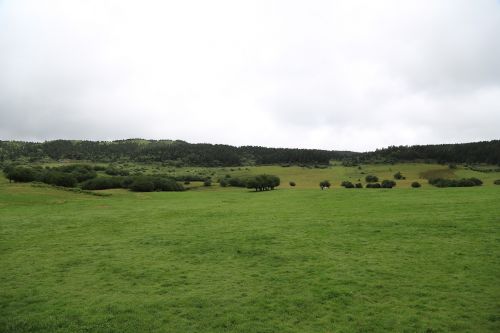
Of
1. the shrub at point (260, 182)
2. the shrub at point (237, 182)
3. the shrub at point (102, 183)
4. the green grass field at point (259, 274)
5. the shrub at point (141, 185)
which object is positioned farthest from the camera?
the shrub at point (237, 182)

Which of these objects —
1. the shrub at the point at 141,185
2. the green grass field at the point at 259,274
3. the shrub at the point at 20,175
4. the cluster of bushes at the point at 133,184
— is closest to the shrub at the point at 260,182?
the cluster of bushes at the point at 133,184

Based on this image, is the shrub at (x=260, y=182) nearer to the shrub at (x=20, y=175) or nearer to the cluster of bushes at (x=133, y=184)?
the cluster of bushes at (x=133, y=184)

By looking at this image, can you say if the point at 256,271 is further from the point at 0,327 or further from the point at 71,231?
the point at 71,231

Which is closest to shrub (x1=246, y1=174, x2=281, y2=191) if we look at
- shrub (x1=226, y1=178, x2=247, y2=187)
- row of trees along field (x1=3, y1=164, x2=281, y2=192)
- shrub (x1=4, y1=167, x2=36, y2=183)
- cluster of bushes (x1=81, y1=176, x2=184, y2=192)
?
row of trees along field (x1=3, y1=164, x2=281, y2=192)

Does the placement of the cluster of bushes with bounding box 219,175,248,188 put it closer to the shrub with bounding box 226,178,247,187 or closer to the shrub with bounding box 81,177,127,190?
the shrub with bounding box 226,178,247,187

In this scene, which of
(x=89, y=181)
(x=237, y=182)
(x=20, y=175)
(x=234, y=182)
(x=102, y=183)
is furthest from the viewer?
(x=234, y=182)

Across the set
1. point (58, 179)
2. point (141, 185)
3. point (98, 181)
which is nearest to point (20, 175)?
point (58, 179)

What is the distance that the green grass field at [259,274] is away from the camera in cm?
1347

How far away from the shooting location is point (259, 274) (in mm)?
18516

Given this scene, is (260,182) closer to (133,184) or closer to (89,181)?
(133,184)

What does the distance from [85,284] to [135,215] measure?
2267cm

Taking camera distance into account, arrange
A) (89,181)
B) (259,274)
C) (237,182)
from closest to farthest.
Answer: (259,274)
(89,181)
(237,182)

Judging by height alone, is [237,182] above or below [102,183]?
below

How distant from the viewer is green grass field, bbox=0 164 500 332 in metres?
13.5
